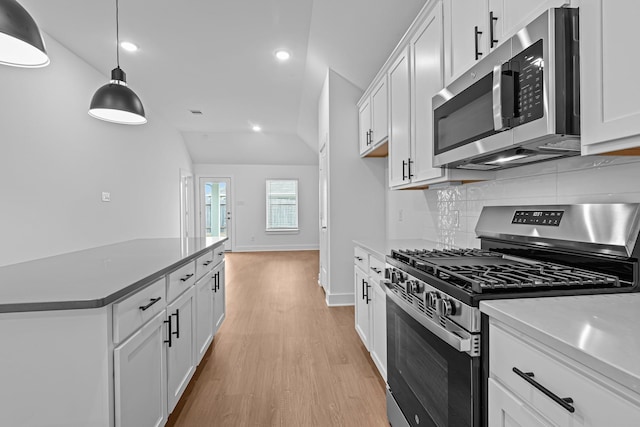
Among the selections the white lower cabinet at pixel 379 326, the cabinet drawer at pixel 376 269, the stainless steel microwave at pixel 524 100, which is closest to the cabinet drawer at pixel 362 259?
the cabinet drawer at pixel 376 269

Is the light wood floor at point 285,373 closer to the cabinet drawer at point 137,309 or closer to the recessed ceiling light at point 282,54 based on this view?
the cabinet drawer at point 137,309

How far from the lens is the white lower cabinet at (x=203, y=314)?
2.29m

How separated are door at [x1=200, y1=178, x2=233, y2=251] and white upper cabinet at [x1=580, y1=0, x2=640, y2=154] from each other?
9.13 m

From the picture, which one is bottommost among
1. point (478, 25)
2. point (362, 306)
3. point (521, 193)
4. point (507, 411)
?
point (362, 306)

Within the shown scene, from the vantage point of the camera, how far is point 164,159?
7168 mm

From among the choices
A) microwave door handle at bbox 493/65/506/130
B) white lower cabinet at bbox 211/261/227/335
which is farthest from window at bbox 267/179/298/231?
microwave door handle at bbox 493/65/506/130

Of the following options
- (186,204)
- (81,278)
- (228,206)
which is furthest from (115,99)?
(228,206)

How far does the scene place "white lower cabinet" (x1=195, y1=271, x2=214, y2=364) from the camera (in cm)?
229

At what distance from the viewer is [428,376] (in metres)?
1.35

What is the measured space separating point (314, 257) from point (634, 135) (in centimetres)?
759

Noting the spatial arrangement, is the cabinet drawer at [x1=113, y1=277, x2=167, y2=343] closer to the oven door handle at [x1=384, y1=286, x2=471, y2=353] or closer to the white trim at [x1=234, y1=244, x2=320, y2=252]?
the oven door handle at [x1=384, y1=286, x2=471, y2=353]

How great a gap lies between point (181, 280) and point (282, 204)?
7761mm

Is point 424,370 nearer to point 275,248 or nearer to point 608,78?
point 608,78

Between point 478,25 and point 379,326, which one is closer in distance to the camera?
point 478,25
